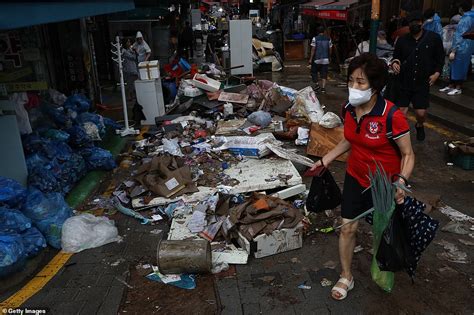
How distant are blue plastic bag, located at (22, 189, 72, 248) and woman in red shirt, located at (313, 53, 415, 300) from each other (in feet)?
9.64

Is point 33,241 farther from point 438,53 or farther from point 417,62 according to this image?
point 438,53

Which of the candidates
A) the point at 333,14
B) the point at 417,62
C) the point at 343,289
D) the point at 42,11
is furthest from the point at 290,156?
the point at 333,14

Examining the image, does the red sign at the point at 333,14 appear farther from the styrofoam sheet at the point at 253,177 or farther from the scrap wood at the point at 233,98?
the styrofoam sheet at the point at 253,177

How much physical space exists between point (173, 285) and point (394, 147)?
87.1 inches

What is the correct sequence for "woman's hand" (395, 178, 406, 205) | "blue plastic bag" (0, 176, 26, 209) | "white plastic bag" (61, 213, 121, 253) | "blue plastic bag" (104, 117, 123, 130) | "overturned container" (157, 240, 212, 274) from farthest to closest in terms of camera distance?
1. "blue plastic bag" (104, 117, 123, 130)
2. "white plastic bag" (61, 213, 121, 253)
3. "blue plastic bag" (0, 176, 26, 209)
4. "overturned container" (157, 240, 212, 274)
5. "woman's hand" (395, 178, 406, 205)

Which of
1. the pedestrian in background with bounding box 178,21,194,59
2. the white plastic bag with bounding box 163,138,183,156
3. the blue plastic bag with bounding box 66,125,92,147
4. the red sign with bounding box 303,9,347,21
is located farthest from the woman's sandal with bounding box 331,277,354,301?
the pedestrian in background with bounding box 178,21,194,59

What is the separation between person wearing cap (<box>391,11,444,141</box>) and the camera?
6.31 m

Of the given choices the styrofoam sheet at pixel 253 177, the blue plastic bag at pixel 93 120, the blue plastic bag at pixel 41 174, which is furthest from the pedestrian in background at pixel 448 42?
the blue plastic bag at pixel 41 174

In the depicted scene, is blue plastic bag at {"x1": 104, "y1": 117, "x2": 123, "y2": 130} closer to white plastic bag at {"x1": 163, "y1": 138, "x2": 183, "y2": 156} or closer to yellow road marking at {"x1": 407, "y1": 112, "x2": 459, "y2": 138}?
white plastic bag at {"x1": 163, "y1": 138, "x2": 183, "y2": 156}

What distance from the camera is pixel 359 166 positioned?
10.5 feet

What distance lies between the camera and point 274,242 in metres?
4.04

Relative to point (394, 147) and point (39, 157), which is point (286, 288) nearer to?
point (394, 147)

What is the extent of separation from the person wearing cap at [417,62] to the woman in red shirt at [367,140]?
3.83m

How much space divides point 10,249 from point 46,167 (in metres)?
1.81
